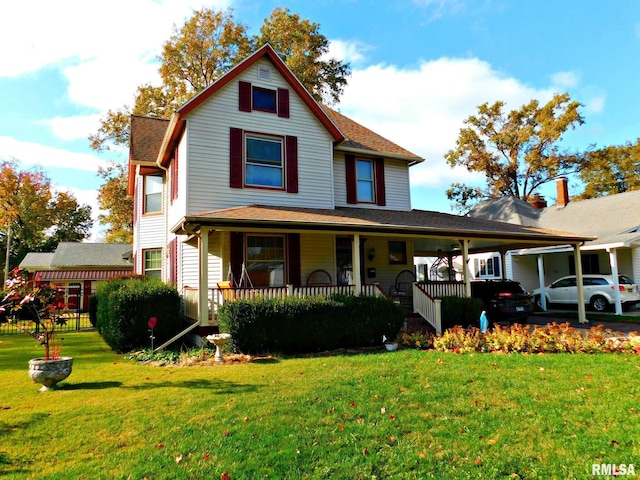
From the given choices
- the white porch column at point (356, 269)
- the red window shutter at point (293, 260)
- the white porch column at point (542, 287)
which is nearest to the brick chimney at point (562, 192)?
the white porch column at point (542, 287)

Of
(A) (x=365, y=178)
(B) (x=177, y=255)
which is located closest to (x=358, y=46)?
(A) (x=365, y=178)

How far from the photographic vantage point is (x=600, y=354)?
8516 millimetres

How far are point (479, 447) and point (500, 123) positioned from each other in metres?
36.2

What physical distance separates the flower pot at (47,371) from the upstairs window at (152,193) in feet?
35.4

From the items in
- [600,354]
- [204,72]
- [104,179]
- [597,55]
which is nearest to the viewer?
[600,354]

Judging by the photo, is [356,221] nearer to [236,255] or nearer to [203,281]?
[236,255]

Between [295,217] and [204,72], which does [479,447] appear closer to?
[295,217]

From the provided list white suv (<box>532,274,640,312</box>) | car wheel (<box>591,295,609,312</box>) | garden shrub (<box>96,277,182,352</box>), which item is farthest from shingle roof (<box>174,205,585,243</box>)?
car wheel (<box>591,295,609,312</box>)

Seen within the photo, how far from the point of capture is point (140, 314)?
10328 mm

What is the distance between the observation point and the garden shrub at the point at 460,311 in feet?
Result: 39.1

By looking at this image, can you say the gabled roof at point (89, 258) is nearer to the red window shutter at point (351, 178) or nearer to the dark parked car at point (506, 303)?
the red window shutter at point (351, 178)

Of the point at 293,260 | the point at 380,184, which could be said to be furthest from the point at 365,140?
the point at 293,260

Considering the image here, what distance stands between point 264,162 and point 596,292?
51.5 feet

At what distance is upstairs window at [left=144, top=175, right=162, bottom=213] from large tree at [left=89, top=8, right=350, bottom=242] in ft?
39.9
